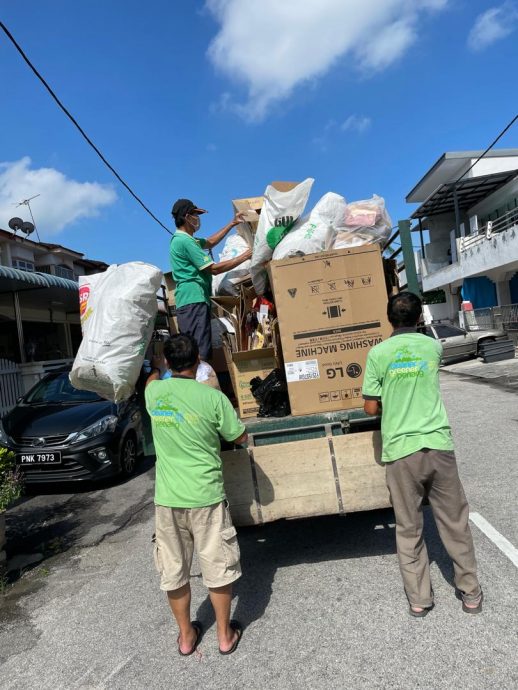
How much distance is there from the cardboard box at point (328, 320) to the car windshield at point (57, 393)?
15.3ft

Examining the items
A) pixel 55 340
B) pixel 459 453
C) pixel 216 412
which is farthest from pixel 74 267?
pixel 216 412

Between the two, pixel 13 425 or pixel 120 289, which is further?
pixel 13 425

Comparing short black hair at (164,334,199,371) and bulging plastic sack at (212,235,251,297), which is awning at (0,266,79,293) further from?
short black hair at (164,334,199,371)

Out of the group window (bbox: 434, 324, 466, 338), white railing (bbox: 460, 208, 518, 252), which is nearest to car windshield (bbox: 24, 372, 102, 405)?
window (bbox: 434, 324, 466, 338)

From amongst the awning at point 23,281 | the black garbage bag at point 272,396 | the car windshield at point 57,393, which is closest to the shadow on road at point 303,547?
the black garbage bag at point 272,396

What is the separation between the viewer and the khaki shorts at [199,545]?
2805 millimetres

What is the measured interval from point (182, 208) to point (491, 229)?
22.0 metres

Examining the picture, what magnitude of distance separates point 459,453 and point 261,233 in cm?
406

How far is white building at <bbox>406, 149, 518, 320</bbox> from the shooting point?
2217cm

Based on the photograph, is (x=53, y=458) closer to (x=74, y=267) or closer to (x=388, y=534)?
(x=388, y=534)

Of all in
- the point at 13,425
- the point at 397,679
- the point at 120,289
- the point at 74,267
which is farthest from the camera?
the point at 74,267

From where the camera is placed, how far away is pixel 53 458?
633 centimetres

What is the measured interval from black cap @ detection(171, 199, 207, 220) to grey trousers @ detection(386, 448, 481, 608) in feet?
7.85

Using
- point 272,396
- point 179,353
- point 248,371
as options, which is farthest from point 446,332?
point 179,353
